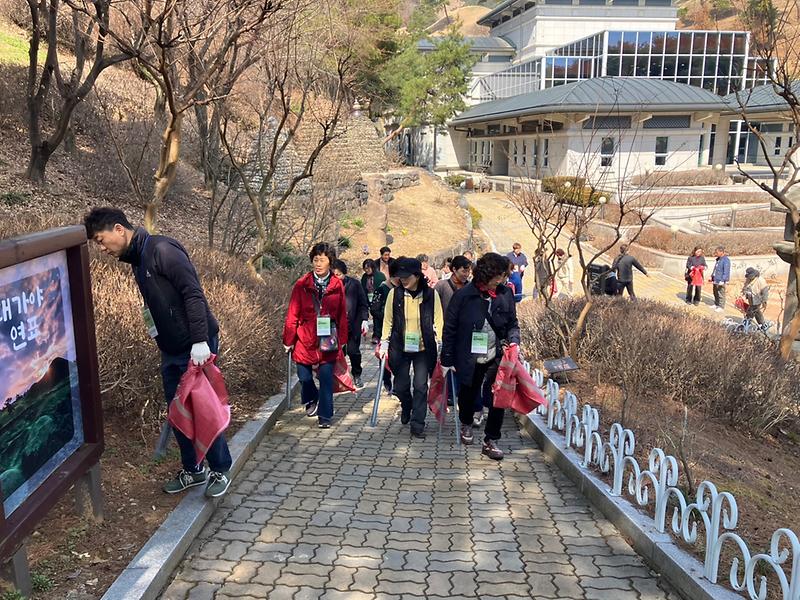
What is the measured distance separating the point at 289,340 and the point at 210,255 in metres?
2.33

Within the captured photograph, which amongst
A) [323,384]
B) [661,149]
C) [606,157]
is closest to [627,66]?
[661,149]

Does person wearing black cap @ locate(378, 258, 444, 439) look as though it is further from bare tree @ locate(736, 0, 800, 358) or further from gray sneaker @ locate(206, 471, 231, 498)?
bare tree @ locate(736, 0, 800, 358)

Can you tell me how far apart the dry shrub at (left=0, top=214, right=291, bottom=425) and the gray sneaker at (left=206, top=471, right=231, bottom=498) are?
3.19 ft

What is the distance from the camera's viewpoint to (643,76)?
128 ft

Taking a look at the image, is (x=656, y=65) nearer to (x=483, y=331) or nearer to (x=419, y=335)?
(x=419, y=335)

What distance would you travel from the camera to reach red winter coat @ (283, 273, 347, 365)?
611 centimetres

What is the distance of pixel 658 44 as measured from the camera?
39.2 m

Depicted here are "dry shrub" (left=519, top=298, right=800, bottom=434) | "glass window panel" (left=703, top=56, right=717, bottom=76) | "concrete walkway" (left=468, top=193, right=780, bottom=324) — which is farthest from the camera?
"glass window panel" (left=703, top=56, right=717, bottom=76)

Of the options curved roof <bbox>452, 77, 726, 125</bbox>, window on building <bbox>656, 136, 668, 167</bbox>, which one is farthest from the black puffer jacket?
window on building <bbox>656, 136, 668, 167</bbox>

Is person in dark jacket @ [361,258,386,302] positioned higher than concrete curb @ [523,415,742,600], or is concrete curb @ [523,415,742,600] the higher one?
person in dark jacket @ [361,258,386,302]

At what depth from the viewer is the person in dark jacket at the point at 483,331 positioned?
535cm

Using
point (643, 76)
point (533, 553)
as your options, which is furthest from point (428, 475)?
point (643, 76)

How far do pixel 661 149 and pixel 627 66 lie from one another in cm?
659

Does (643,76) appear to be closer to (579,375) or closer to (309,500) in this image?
(579,375)
